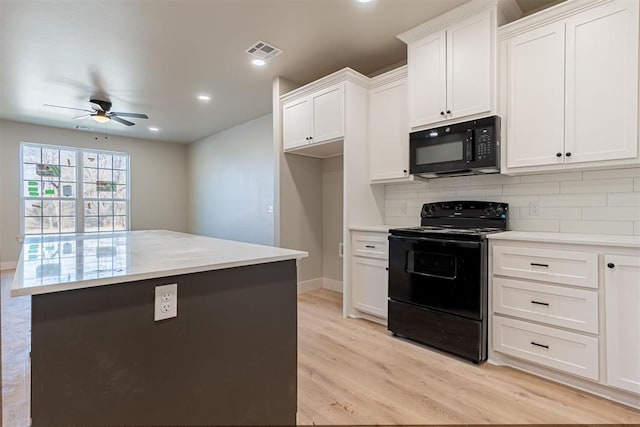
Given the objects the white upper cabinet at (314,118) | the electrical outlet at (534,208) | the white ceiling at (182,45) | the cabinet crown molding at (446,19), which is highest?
the white ceiling at (182,45)

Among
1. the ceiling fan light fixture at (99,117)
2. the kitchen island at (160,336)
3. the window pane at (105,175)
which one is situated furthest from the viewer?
the window pane at (105,175)

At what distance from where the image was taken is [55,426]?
963mm

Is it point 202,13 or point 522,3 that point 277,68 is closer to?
point 202,13

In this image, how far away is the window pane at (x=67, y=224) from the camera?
6.25 metres

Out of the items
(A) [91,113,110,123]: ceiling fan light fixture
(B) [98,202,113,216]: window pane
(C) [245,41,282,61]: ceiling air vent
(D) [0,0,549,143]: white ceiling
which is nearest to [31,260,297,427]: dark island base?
(D) [0,0,549,143]: white ceiling

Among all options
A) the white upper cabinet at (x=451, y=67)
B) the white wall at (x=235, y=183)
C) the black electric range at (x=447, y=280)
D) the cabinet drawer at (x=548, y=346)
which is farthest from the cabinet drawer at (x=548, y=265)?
the white wall at (x=235, y=183)

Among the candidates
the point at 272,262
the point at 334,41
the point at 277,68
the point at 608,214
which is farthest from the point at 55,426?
the point at 277,68

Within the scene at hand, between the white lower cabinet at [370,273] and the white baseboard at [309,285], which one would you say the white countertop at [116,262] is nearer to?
the white lower cabinet at [370,273]

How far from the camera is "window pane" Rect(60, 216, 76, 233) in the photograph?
6254 millimetres

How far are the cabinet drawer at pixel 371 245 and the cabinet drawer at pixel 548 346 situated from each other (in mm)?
1022

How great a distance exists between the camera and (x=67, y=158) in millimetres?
6293

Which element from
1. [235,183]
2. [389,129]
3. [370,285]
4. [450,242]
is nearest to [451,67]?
[389,129]

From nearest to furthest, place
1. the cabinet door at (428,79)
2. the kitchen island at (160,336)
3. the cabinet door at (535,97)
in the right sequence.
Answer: the kitchen island at (160,336) < the cabinet door at (535,97) < the cabinet door at (428,79)

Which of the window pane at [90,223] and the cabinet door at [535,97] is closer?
the cabinet door at [535,97]
